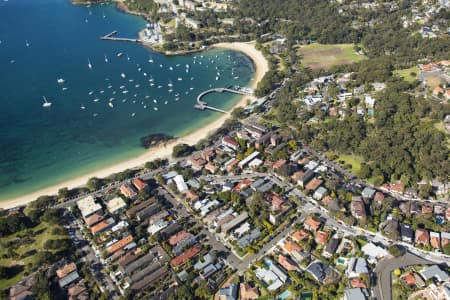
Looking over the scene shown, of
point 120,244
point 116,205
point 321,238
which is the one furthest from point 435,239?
point 116,205

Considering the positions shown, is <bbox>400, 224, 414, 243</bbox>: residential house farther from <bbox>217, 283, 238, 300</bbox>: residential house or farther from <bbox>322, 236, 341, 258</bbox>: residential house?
<bbox>217, 283, 238, 300</bbox>: residential house

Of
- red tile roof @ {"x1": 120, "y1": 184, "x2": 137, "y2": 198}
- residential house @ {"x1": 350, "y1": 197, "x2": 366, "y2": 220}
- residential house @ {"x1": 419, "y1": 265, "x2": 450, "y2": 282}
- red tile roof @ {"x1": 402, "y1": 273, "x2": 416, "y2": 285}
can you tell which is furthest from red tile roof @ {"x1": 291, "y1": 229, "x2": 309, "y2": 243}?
red tile roof @ {"x1": 120, "y1": 184, "x2": 137, "y2": 198}

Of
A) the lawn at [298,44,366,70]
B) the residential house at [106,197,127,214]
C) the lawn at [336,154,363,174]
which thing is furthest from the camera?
the lawn at [298,44,366,70]

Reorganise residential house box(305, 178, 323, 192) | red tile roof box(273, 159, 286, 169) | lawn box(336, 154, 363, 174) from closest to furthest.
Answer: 1. residential house box(305, 178, 323, 192)
2. red tile roof box(273, 159, 286, 169)
3. lawn box(336, 154, 363, 174)

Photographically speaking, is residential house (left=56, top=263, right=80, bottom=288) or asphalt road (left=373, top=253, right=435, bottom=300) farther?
residential house (left=56, top=263, right=80, bottom=288)

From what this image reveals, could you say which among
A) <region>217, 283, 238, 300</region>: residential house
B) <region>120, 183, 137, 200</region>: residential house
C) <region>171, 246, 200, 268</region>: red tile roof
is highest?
<region>120, 183, 137, 200</region>: residential house

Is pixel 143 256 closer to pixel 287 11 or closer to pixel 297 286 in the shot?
pixel 297 286
